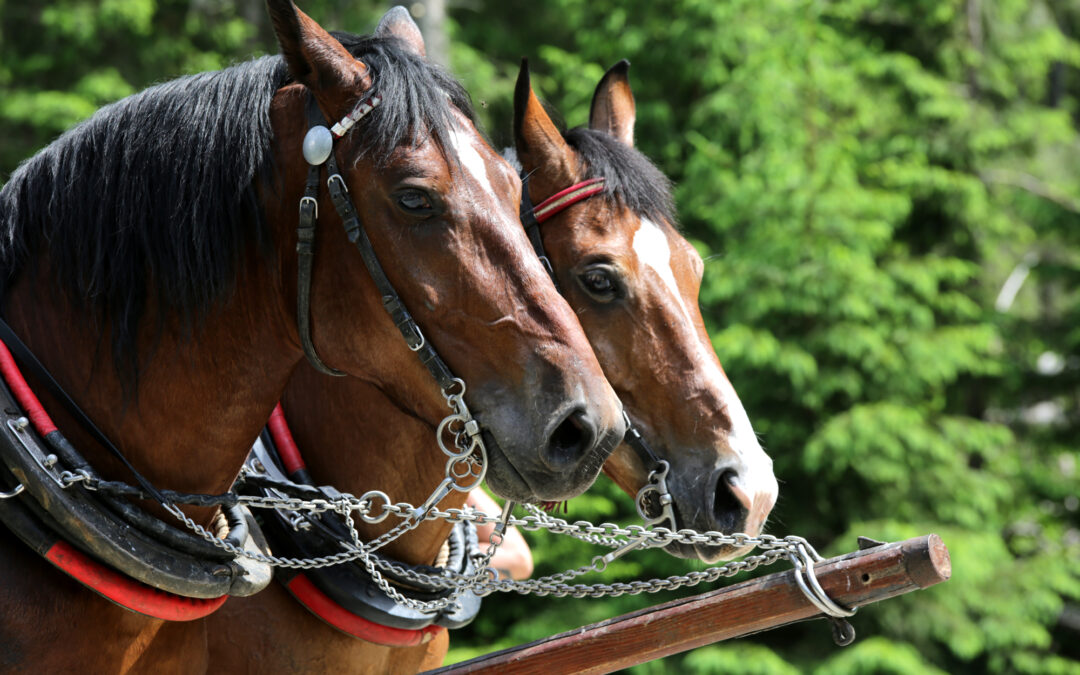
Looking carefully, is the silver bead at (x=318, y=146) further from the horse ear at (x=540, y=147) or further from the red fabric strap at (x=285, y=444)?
Result: the horse ear at (x=540, y=147)

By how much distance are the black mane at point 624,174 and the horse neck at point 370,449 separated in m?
0.82

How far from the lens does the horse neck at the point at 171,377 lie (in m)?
1.81

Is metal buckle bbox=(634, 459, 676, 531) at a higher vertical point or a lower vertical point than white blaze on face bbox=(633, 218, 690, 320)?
lower

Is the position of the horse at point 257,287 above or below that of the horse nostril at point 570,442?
above

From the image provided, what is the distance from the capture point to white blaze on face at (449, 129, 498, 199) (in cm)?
183

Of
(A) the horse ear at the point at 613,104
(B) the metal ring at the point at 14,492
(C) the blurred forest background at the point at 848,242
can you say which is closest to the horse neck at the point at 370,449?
(B) the metal ring at the point at 14,492

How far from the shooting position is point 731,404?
8.25 ft

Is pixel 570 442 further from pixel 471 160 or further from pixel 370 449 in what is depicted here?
pixel 370 449

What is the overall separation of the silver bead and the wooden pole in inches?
39.4

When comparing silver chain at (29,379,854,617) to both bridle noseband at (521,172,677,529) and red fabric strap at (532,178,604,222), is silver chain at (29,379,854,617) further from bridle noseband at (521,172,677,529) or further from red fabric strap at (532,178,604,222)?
red fabric strap at (532,178,604,222)

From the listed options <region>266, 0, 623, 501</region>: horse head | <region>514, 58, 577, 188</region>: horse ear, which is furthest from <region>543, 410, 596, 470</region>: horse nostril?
<region>514, 58, 577, 188</region>: horse ear

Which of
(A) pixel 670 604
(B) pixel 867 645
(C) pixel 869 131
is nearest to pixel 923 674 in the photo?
(B) pixel 867 645

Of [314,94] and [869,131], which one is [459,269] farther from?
[869,131]

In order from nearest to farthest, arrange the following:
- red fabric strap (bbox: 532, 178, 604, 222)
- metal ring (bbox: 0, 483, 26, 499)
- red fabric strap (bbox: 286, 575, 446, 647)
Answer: metal ring (bbox: 0, 483, 26, 499)
red fabric strap (bbox: 286, 575, 446, 647)
red fabric strap (bbox: 532, 178, 604, 222)
